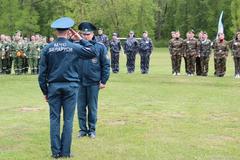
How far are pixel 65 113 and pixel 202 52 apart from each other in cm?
1579

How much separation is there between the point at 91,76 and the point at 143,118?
2914 millimetres

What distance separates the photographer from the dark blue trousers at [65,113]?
28.6ft

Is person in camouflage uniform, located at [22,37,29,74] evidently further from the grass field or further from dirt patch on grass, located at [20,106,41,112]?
dirt patch on grass, located at [20,106,41,112]

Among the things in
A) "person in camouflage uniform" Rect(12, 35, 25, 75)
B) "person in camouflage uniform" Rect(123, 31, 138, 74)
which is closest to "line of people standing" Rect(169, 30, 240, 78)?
"person in camouflage uniform" Rect(123, 31, 138, 74)

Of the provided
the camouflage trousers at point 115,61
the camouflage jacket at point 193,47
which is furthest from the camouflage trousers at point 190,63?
the camouflage trousers at point 115,61

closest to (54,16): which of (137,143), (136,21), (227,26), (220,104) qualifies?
(136,21)

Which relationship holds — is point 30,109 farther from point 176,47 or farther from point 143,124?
point 176,47

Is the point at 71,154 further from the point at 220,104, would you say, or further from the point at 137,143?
Result: the point at 220,104

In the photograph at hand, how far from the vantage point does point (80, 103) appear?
418 inches

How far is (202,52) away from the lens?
23.8 metres

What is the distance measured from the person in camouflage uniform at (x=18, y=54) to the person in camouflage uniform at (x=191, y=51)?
752 centimetres

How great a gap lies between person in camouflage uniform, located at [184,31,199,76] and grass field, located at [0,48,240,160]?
307cm

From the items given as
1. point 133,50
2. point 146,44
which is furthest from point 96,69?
point 133,50

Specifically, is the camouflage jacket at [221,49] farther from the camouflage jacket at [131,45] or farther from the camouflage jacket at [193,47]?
the camouflage jacket at [131,45]
